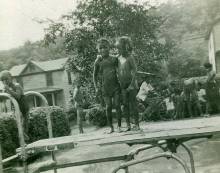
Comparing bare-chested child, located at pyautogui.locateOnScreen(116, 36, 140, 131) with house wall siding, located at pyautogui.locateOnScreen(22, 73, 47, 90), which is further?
house wall siding, located at pyautogui.locateOnScreen(22, 73, 47, 90)

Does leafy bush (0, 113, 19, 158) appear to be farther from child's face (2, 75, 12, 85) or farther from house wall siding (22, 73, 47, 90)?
house wall siding (22, 73, 47, 90)

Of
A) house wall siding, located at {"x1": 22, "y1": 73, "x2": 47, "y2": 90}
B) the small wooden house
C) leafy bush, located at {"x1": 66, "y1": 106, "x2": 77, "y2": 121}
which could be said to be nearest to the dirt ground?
leafy bush, located at {"x1": 66, "y1": 106, "x2": 77, "y2": 121}

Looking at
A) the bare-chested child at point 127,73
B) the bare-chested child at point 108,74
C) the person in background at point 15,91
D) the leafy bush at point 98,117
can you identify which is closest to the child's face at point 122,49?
the bare-chested child at point 127,73

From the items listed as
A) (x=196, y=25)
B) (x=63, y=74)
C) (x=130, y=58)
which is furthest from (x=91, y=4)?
(x=63, y=74)

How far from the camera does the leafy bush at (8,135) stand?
382 inches

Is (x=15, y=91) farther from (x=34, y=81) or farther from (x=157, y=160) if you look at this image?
(x=34, y=81)

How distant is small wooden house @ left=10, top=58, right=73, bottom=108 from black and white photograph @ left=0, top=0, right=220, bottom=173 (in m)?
17.1

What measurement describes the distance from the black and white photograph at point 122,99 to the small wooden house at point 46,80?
56.1 ft

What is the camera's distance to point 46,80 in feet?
132

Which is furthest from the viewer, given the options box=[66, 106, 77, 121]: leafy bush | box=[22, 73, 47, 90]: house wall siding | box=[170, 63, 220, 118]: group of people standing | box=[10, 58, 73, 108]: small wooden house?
box=[22, 73, 47, 90]: house wall siding

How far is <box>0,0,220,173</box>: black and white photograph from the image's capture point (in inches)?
178

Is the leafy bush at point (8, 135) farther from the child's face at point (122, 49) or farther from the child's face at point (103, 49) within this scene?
the child's face at point (122, 49)

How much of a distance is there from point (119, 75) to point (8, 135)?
5.58 metres

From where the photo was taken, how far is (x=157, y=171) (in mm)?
6996
